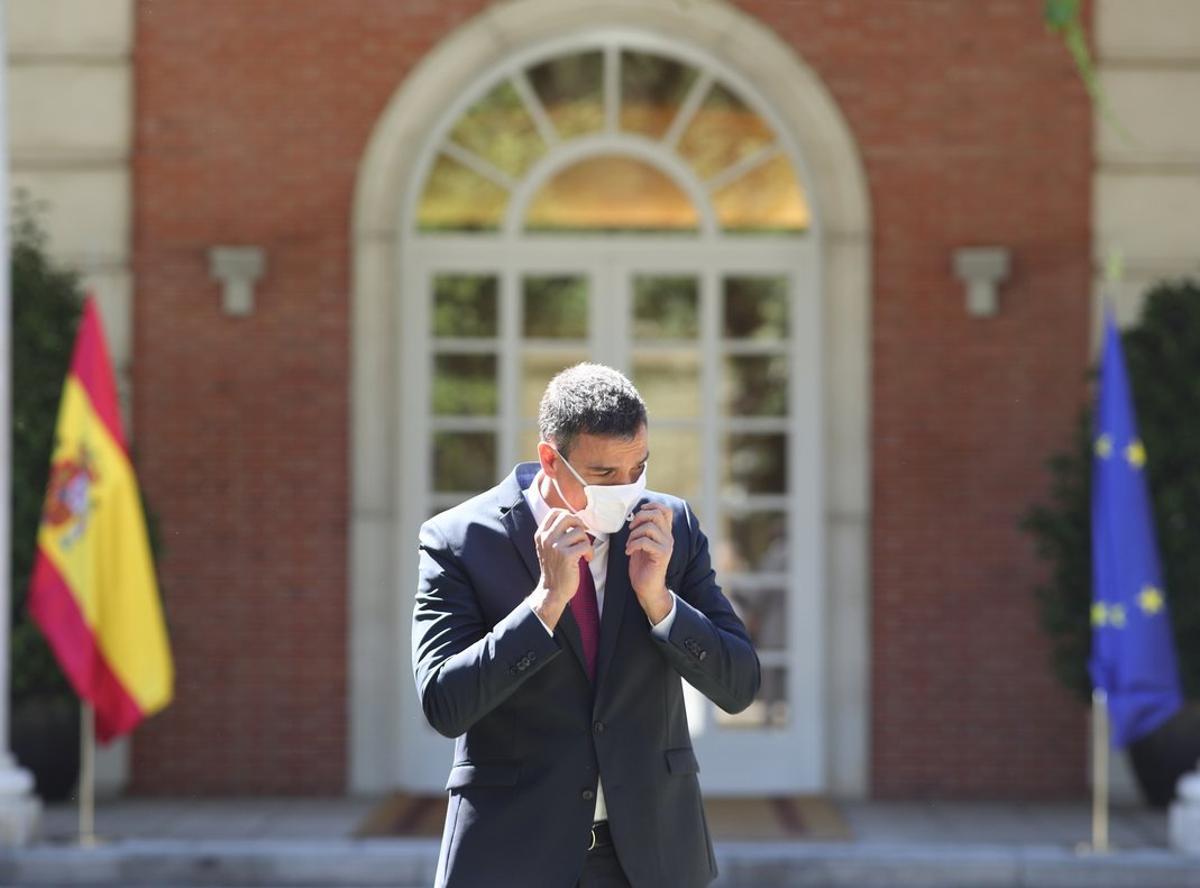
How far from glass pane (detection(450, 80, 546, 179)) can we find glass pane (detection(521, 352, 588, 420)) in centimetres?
104

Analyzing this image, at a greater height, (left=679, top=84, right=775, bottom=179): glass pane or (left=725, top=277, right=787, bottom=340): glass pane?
(left=679, top=84, right=775, bottom=179): glass pane

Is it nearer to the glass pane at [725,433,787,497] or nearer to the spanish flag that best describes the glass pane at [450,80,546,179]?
the glass pane at [725,433,787,497]

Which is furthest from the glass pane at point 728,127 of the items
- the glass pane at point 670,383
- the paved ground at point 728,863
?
the paved ground at point 728,863

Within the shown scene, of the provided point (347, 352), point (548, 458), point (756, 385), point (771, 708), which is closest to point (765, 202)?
point (756, 385)

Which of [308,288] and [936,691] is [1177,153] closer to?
[936,691]

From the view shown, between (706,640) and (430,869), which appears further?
(430,869)

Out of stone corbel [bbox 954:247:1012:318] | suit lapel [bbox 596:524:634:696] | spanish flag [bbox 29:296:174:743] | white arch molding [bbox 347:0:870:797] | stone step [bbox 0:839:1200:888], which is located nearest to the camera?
suit lapel [bbox 596:524:634:696]

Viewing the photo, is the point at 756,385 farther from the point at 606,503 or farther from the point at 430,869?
the point at 606,503

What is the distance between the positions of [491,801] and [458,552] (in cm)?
48

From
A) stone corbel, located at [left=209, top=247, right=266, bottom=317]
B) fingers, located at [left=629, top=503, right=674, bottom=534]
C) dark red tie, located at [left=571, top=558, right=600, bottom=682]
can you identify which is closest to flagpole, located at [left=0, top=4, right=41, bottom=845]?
stone corbel, located at [left=209, top=247, right=266, bottom=317]

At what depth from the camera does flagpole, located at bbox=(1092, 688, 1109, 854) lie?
8477mm

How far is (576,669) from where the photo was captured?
340 centimetres

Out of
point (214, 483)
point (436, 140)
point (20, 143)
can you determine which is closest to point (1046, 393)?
point (436, 140)

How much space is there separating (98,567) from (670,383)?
11.0 feet
